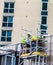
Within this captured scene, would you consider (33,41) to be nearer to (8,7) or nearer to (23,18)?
(23,18)

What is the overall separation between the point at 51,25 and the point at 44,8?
6.39 feet

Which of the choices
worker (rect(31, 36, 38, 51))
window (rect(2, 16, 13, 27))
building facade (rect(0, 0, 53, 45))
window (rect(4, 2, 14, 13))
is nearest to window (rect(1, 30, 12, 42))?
→ building facade (rect(0, 0, 53, 45))

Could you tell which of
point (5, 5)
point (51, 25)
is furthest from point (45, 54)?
point (5, 5)

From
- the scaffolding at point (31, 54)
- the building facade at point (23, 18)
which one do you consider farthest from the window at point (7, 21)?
the scaffolding at point (31, 54)

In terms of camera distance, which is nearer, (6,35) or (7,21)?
(6,35)

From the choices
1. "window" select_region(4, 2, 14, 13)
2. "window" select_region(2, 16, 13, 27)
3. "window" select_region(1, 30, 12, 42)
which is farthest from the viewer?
"window" select_region(4, 2, 14, 13)

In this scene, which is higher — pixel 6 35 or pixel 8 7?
pixel 8 7

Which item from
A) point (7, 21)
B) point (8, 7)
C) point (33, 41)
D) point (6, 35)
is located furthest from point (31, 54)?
point (8, 7)

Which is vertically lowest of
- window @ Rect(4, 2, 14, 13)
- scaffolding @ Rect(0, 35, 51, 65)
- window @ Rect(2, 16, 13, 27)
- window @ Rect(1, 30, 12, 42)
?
scaffolding @ Rect(0, 35, 51, 65)

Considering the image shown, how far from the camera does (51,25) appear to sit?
1204 inches

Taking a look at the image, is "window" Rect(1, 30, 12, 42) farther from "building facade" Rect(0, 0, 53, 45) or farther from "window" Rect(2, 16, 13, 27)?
"window" Rect(2, 16, 13, 27)

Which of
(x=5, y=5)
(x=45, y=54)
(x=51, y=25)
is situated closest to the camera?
(x=45, y=54)

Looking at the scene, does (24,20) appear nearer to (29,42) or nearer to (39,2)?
(39,2)

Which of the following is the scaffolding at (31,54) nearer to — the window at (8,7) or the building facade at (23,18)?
the building facade at (23,18)
